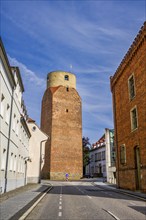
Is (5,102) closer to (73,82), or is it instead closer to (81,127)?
(81,127)

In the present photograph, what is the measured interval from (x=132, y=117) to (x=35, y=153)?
734 inches

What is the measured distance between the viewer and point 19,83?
24812 millimetres

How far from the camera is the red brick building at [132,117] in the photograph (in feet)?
72.4

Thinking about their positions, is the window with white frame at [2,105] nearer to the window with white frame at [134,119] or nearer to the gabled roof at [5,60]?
the gabled roof at [5,60]

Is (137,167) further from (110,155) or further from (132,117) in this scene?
(110,155)

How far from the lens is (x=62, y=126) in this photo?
57531 mm

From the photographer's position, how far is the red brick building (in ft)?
72.4

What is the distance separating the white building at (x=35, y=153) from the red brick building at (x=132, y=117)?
1337cm

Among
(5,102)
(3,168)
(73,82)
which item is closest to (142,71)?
(5,102)

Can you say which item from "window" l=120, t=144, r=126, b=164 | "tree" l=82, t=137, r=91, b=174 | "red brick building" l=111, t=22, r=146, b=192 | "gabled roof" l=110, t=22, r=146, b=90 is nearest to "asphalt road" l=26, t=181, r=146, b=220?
"red brick building" l=111, t=22, r=146, b=192

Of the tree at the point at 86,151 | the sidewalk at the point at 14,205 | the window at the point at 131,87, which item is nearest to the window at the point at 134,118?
the window at the point at 131,87

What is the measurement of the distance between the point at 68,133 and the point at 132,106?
3389 centimetres

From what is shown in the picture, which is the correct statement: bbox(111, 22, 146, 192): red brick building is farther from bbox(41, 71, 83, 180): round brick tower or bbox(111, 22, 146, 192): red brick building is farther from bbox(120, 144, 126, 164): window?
bbox(41, 71, 83, 180): round brick tower

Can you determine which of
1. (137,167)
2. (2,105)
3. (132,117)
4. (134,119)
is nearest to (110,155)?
(132,117)
